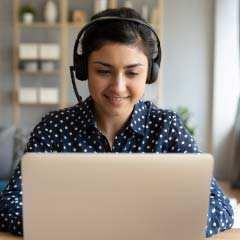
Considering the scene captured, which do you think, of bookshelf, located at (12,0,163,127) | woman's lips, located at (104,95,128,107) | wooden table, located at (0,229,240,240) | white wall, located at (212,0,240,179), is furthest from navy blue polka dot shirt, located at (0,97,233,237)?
white wall, located at (212,0,240,179)

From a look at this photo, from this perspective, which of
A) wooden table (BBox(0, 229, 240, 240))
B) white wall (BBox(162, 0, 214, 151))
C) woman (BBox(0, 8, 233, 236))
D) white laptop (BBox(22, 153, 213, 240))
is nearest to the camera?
white laptop (BBox(22, 153, 213, 240))

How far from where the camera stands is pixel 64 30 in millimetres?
4293

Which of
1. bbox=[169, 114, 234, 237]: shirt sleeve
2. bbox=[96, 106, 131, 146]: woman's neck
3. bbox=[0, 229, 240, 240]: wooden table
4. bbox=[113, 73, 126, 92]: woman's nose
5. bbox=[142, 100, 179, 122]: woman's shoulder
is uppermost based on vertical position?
bbox=[113, 73, 126, 92]: woman's nose

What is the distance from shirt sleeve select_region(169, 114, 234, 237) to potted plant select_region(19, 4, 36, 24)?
3150 millimetres

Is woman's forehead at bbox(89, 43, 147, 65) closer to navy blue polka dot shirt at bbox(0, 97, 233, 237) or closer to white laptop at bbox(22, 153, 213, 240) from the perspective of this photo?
navy blue polka dot shirt at bbox(0, 97, 233, 237)

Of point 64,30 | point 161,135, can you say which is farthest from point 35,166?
point 64,30

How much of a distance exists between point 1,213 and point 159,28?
3.39 m

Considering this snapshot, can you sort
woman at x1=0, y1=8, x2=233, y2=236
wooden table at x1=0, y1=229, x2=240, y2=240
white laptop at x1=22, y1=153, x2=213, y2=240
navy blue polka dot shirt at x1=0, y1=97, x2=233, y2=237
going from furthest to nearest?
1. navy blue polka dot shirt at x1=0, y1=97, x2=233, y2=237
2. woman at x1=0, y1=8, x2=233, y2=236
3. wooden table at x1=0, y1=229, x2=240, y2=240
4. white laptop at x1=22, y1=153, x2=213, y2=240

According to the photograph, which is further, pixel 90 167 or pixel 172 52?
pixel 172 52

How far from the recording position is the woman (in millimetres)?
1191

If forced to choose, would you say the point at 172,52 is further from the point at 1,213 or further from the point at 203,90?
the point at 1,213

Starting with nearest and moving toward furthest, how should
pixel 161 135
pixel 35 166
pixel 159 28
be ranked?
pixel 35 166, pixel 161 135, pixel 159 28

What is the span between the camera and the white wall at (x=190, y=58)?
441 cm

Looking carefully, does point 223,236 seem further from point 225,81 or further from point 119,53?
point 225,81
